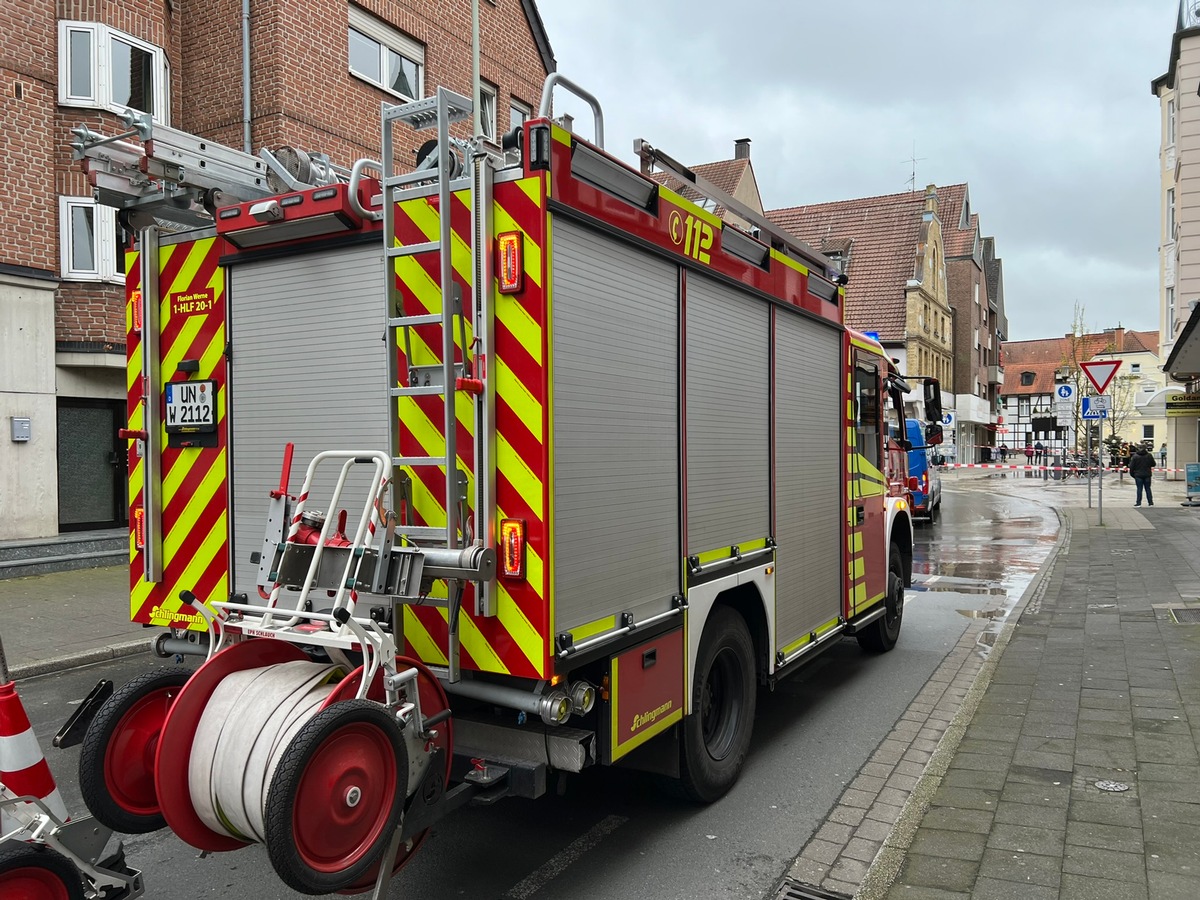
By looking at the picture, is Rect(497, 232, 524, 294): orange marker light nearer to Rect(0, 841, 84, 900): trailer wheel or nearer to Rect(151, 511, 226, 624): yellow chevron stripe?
Rect(151, 511, 226, 624): yellow chevron stripe

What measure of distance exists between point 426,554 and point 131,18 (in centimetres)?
1408

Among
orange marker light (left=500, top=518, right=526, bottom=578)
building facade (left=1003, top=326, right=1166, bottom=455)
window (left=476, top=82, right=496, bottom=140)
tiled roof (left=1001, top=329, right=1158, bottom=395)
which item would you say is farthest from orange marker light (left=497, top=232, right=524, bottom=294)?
tiled roof (left=1001, top=329, right=1158, bottom=395)

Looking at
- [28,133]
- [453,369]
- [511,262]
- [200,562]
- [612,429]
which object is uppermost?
[28,133]

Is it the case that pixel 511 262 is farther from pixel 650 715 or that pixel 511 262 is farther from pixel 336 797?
pixel 650 715

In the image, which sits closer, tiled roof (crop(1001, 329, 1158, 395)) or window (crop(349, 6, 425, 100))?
window (crop(349, 6, 425, 100))

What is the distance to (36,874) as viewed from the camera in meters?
2.58

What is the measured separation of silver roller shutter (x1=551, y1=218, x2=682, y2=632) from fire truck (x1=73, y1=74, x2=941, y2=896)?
0.02 meters

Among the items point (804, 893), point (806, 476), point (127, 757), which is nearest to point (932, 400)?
point (806, 476)

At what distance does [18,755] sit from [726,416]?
11.0ft

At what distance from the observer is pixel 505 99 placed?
19.2 meters

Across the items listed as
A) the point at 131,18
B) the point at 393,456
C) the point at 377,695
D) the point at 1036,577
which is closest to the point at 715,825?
the point at 377,695

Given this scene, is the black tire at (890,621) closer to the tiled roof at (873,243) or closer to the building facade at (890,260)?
the building facade at (890,260)

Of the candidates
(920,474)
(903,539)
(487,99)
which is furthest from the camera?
(920,474)

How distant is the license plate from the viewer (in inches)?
171
